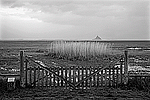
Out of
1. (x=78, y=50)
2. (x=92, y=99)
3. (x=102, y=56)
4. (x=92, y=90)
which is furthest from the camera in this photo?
(x=102, y=56)

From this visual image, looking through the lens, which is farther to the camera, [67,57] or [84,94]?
[67,57]

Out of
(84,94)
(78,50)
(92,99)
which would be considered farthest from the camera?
(78,50)

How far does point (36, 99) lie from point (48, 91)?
1110 mm

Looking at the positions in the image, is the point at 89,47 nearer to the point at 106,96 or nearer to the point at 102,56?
the point at 102,56

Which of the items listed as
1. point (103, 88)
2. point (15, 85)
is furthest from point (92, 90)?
point (15, 85)

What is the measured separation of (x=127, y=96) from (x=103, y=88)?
4.20 ft

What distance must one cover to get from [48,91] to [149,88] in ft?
11.1

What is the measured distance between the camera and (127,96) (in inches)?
321

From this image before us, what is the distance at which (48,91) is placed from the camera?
29.0 feet

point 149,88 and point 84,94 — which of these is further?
point 149,88

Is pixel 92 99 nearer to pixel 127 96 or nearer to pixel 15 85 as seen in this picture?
pixel 127 96

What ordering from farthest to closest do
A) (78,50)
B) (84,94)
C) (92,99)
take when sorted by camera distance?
(78,50), (84,94), (92,99)

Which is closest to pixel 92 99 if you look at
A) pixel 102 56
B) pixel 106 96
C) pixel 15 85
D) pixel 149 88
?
pixel 106 96

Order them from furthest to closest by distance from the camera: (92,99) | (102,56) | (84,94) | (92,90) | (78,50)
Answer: (102,56) < (78,50) < (92,90) < (84,94) < (92,99)
